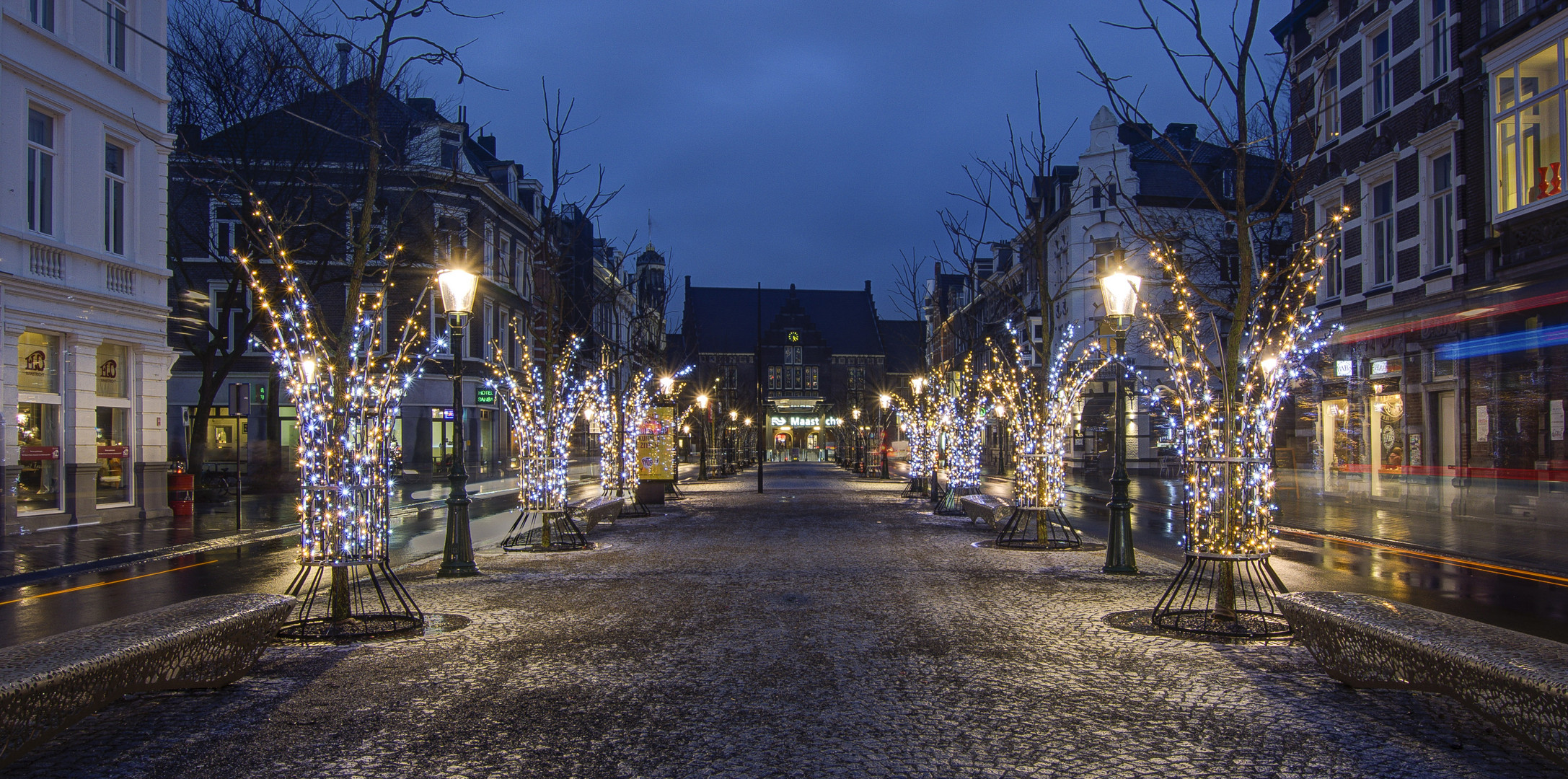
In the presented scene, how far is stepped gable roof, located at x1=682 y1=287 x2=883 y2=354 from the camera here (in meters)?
120

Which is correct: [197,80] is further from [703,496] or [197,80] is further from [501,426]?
[501,426]

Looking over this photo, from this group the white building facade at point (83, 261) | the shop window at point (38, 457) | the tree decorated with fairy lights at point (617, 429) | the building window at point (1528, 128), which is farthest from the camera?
the tree decorated with fairy lights at point (617, 429)

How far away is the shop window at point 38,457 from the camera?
1848 centimetres

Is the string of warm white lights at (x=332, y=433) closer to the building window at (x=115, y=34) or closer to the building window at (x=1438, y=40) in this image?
the building window at (x=115, y=34)

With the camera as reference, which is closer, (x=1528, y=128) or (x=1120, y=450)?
(x=1120, y=450)

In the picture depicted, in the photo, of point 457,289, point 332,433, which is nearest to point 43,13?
point 457,289

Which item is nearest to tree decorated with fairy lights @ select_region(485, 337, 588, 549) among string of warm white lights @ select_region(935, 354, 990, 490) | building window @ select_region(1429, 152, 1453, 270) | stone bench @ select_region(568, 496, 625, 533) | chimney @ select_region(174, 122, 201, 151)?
stone bench @ select_region(568, 496, 625, 533)


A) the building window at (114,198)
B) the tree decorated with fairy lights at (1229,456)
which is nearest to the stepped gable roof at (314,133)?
the building window at (114,198)

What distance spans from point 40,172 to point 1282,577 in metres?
20.8

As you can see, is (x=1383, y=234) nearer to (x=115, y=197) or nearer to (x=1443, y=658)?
(x=1443, y=658)

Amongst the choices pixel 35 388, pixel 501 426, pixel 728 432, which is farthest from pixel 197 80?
pixel 728 432

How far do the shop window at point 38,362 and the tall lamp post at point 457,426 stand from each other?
10728mm

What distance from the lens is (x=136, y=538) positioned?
17.8 meters

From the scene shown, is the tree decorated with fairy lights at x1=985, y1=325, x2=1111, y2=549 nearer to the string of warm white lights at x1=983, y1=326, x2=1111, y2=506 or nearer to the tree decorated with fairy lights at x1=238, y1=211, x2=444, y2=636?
the string of warm white lights at x1=983, y1=326, x2=1111, y2=506
